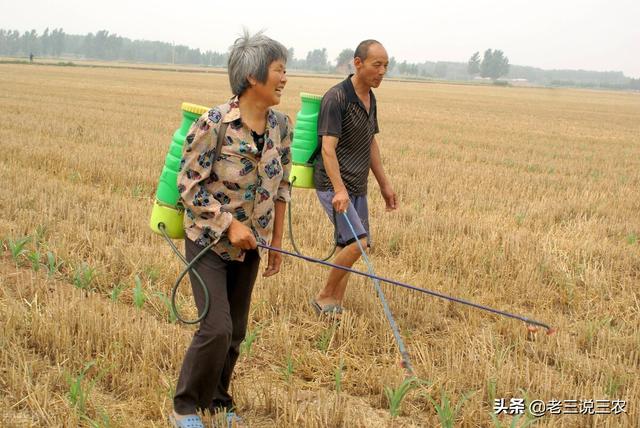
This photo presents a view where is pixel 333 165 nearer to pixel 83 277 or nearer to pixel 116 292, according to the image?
pixel 116 292

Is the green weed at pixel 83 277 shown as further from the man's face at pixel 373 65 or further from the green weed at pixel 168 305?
the man's face at pixel 373 65

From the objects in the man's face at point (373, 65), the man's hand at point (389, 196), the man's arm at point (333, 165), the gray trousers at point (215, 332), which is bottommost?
the gray trousers at point (215, 332)

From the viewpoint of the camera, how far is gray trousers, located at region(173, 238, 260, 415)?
9.68 ft

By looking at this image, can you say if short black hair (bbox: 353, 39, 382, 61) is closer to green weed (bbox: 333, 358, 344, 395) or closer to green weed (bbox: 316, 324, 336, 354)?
green weed (bbox: 316, 324, 336, 354)

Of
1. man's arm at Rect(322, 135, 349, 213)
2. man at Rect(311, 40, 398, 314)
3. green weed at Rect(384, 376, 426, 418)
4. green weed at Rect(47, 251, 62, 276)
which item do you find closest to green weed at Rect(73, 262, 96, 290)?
green weed at Rect(47, 251, 62, 276)

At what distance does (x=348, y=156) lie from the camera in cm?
467

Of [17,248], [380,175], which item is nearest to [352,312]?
[380,175]

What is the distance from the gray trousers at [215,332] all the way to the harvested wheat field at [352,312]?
0.24 m

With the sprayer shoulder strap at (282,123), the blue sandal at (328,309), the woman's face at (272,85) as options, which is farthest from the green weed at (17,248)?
the woman's face at (272,85)

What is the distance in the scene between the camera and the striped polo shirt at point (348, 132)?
446 centimetres

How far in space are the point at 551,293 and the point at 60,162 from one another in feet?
25.3

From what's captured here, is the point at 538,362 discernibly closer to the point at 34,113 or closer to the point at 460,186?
the point at 460,186

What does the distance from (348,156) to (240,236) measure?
1.88m

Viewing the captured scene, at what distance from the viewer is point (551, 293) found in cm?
548
